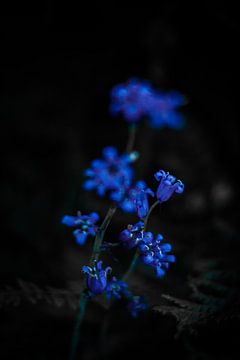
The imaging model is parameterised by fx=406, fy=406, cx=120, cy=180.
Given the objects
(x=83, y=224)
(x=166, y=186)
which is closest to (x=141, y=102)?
(x=166, y=186)

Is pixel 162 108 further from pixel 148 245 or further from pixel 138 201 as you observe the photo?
pixel 148 245

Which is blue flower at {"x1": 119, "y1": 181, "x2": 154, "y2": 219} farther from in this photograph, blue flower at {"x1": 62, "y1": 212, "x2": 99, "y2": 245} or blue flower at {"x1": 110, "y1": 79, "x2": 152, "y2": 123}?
blue flower at {"x1": 110, "y1": 79, "x2": 152, "y2": 123}

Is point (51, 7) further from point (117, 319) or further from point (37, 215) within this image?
point (117, 319)

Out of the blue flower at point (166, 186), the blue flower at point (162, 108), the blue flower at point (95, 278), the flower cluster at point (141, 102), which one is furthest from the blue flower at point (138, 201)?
the blue flower at point (162, 108)

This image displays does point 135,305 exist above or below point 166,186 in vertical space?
below

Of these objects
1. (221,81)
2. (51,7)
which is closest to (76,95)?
(51,7)

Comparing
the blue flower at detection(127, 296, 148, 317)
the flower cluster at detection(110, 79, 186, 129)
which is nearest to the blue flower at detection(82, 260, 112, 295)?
the blue flower at detection(127, 296, 148, 317)
